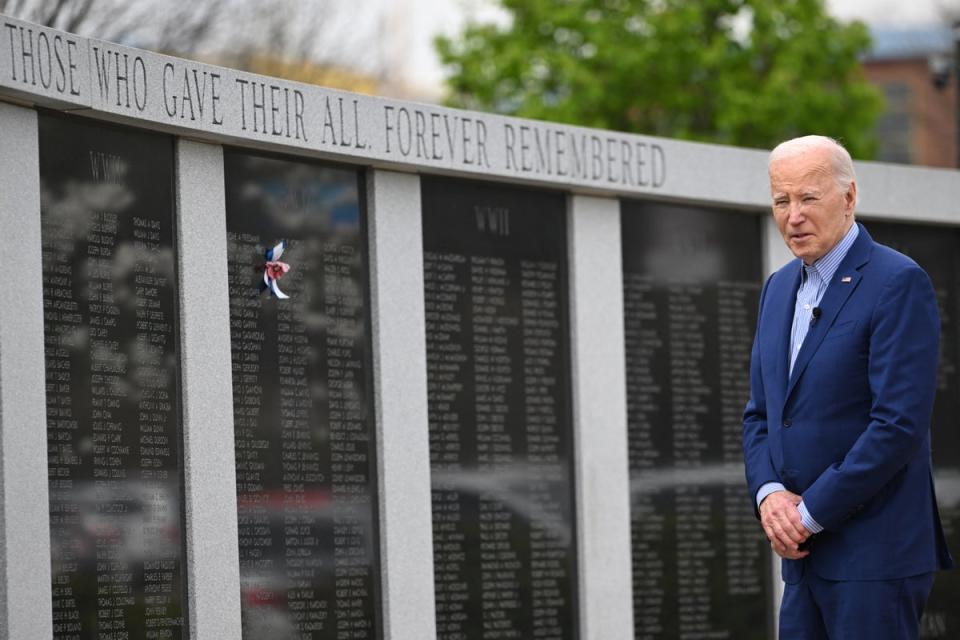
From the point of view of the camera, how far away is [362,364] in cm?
673

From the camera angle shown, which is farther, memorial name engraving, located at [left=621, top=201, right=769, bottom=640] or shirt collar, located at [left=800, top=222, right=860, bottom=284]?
memorial name engraving, located at [left=621, top=201, right=769, bottom=640]

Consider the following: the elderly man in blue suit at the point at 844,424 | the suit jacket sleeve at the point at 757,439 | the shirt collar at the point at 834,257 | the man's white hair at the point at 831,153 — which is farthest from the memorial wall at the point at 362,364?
the shirt collar at the point at 834,257

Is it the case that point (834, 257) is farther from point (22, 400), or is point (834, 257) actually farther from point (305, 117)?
point (22, 400)

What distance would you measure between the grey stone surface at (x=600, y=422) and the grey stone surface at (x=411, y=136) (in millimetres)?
A: 263

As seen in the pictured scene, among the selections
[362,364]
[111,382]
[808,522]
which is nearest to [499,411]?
[362,364]

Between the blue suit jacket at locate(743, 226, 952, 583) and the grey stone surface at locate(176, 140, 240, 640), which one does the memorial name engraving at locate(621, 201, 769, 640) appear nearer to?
the grey stone surface at locate(176, 140, 240, 640)

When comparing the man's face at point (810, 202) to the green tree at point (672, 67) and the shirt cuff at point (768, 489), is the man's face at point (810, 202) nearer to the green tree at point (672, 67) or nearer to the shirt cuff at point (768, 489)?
the shirt cuff at point (768, 489)

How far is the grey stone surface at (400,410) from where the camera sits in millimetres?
6699

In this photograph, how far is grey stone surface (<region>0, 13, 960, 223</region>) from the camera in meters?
5.73

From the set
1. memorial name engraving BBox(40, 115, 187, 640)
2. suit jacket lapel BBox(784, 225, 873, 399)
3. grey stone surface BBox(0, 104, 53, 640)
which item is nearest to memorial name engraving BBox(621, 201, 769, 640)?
memorial name engraving BBox(40, 115, 187, 640)

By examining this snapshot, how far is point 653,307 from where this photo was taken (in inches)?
318

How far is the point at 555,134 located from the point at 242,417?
2.20 m

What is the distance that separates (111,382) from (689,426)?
342 cm

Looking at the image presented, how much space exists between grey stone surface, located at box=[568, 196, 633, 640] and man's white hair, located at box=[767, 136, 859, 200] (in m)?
2.99
